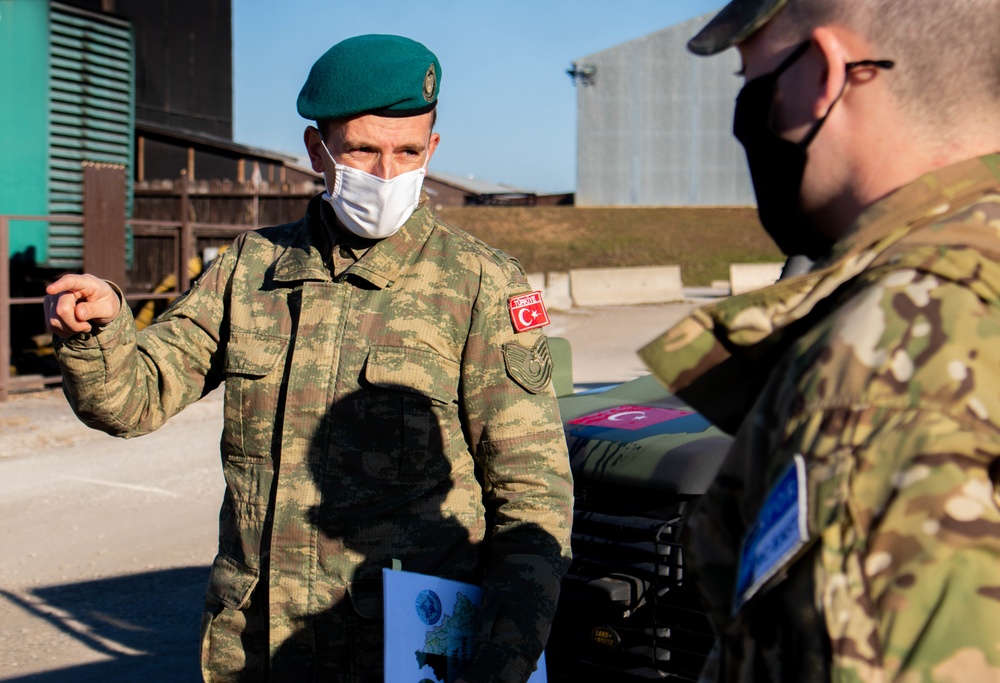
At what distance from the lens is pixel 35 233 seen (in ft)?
36.6

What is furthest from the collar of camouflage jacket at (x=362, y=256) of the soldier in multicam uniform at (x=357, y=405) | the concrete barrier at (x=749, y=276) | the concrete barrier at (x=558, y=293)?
the concrete barrier at (x=749, y=276)

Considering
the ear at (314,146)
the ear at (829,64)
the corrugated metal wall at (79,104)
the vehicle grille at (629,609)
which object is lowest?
the vehicle grille at (629,609)

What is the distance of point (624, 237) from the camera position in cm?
3856

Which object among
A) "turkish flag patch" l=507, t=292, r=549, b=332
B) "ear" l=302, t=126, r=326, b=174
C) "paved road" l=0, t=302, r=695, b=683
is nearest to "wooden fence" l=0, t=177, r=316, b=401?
"paved road" l=0, t=302, r=695, b=683

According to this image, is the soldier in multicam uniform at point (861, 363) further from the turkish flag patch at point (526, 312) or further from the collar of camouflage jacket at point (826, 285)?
the turkish flag patch at point (526, 312)

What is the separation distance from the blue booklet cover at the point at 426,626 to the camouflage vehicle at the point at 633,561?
3.77 ft

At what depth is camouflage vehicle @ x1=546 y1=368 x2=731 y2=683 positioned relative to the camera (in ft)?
10.3

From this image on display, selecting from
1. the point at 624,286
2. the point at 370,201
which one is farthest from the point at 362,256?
the point at 624,286

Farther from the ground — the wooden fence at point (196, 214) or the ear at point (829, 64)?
the wooden fence at point (196, 214)

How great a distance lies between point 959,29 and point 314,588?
5.02 feet

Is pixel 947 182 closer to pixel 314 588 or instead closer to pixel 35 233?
pixel 314 588

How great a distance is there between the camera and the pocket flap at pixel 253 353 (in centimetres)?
220

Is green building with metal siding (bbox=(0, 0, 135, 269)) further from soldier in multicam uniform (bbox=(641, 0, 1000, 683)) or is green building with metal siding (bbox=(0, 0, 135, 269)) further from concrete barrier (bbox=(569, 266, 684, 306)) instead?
soldier in multicam uniform (bbox=(641, 0, 1000, 683))

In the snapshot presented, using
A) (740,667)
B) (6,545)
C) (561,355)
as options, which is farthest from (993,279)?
(6,545)
